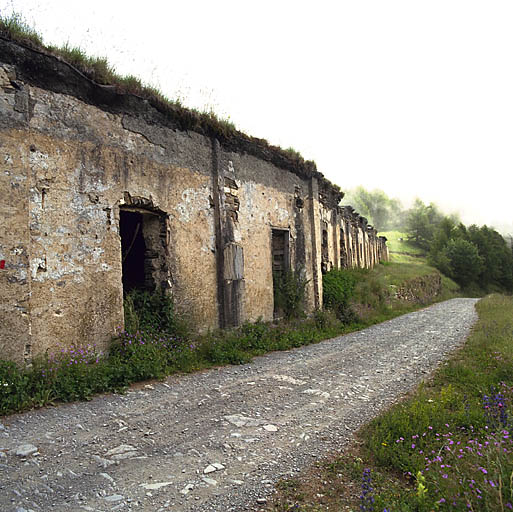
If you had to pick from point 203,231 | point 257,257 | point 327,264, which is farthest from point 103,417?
point 327,264

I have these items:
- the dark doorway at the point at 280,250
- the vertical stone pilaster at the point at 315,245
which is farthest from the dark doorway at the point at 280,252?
the vertical stone pilaster at the point at 315,245

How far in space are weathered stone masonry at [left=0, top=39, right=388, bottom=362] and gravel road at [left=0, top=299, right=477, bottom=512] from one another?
1668mm

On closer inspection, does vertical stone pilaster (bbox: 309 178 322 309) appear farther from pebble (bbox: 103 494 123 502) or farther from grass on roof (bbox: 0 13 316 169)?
pebble (bbox: 103 494 123 502)

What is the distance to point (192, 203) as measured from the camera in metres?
7.83

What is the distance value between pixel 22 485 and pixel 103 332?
3360mm

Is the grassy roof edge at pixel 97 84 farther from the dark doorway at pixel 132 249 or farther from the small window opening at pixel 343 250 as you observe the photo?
the small window opening at pixel 343 250

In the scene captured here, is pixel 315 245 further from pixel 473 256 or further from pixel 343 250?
pixel 473 256

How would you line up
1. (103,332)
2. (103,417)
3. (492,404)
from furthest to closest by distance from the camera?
(103,332)
(103,417)
(492,404)

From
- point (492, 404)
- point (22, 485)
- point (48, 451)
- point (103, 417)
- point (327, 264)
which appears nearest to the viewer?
point (22, 485)

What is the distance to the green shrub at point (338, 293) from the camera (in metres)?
11.6

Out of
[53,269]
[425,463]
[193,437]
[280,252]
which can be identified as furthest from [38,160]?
[280,252]

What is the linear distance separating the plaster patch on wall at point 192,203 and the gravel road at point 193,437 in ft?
10.3

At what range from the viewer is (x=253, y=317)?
29.9 feet

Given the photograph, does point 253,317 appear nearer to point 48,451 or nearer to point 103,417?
point 103,417
